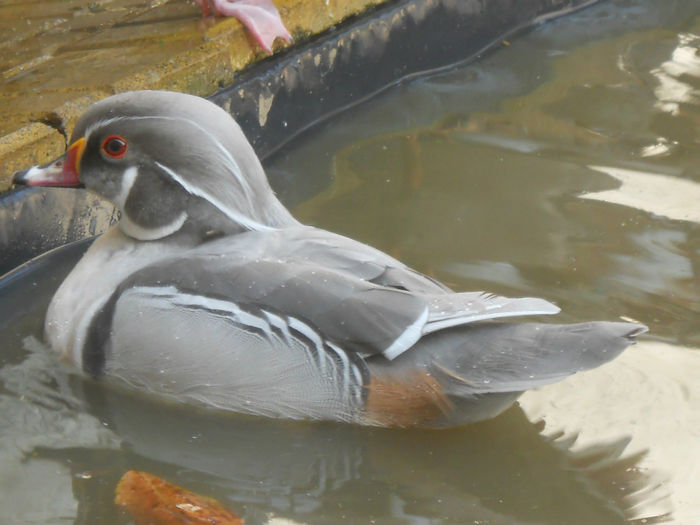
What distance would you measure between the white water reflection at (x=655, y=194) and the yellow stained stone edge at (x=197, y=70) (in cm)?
195

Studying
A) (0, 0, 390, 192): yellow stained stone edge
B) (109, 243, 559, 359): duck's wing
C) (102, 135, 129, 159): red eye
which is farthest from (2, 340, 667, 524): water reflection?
(0, 0, 390, 192): yellow stained stone edge

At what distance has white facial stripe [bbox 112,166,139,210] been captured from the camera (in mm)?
3949

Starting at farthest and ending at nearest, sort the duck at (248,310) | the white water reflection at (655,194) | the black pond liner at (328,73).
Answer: the white water reflection at (655,194) < the black pond liner at (328,73) < the duck at (248,310)

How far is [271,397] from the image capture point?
3.65 m

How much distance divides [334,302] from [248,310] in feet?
0.99

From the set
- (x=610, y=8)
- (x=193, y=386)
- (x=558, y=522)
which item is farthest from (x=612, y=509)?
(x=610, y=8)

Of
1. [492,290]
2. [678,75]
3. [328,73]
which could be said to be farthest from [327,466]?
[678,75]

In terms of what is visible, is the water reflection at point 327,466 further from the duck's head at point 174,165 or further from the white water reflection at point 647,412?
the duck's head at point 174,165

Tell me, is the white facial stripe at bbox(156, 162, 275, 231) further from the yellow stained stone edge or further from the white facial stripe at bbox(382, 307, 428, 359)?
the yellow stained stone edge

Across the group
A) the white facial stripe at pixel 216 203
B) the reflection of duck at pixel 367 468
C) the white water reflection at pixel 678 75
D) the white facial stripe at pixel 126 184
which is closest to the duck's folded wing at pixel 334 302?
the white facial stripe at pixel 216 203

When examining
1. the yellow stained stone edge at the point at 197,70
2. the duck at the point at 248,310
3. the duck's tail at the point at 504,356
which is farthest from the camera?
the yellow stained stone edge at the point at 197,70

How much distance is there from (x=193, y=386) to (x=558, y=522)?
1307mm

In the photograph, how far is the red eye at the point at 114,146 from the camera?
392 cm

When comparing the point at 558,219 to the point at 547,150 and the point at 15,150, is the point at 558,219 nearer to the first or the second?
the point at 547,150
